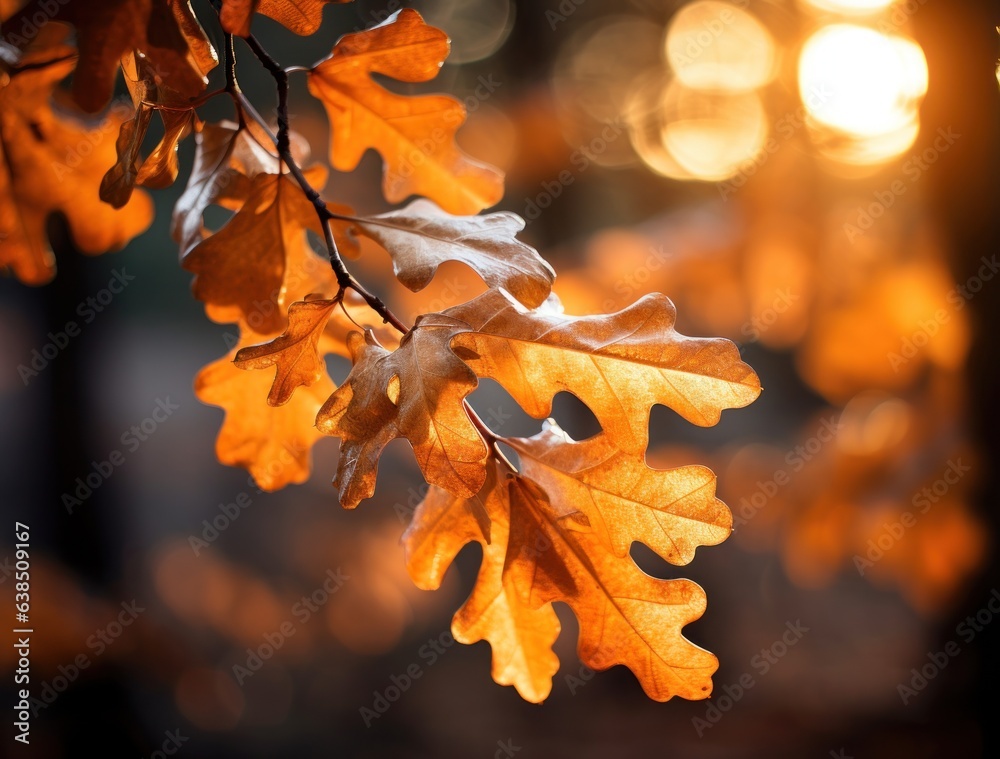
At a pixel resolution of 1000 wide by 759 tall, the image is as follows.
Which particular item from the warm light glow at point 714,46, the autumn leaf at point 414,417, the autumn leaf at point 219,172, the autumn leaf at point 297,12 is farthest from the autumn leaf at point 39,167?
the warm light glow at point 714,46

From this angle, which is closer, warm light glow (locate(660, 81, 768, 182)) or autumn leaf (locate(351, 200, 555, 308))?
autumn leaf (locate(351, 200, 555, 308))

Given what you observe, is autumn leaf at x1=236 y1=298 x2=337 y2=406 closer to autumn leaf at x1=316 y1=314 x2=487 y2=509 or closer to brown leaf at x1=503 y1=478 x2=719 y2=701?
autumn leaf at x1=316 y1=314 x2=487 y2=509

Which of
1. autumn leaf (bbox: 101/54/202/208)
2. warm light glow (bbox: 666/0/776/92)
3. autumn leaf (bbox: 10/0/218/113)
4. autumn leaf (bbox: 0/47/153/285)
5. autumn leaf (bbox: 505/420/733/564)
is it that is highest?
autumn leaf (bbox: 10/0/218/113)

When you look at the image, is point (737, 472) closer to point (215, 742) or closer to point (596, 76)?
point (215, 742)

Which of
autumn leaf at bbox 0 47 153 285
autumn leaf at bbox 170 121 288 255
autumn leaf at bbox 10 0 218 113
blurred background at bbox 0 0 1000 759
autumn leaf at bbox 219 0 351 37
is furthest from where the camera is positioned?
blurred background at bbox 0 0 1000 759

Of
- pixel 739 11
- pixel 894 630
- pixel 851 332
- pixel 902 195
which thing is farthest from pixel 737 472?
pixel 739 11

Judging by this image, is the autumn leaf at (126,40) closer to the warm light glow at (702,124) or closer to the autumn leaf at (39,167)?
the autumn leaf at (39,167)

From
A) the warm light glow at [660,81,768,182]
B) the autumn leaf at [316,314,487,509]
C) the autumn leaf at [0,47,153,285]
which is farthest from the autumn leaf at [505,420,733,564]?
the warm light glow at [660,81,768,182]

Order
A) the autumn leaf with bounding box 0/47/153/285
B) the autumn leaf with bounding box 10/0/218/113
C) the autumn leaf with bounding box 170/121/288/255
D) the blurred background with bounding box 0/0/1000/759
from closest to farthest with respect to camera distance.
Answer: the autumn leaf with bounding box 10/0/218/113 < the autumn leaf with bounding box 170/121/288/255 < the autumn leaf with bounding box 0/47/153/285 < the blurred background with bounding box 0/0/1000/759
